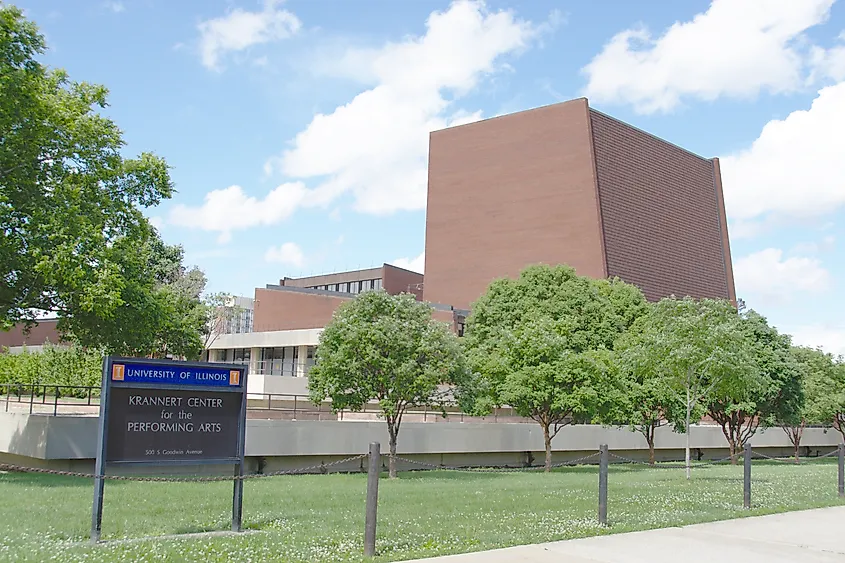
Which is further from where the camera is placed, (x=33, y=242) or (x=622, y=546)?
(x=33, y=242)

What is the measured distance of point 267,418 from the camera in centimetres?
2723

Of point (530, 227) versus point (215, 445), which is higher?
point (530, 227)

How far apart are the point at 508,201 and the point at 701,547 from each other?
67709 mm

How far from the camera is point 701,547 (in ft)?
34.2

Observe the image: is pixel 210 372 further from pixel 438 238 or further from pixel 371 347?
pixel 438 238

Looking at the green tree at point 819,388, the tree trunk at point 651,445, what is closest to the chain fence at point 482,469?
the tree trunk at point 651,445

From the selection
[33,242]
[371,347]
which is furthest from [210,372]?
[371,347]

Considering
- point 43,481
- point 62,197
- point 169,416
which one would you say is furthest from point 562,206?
point 169,416

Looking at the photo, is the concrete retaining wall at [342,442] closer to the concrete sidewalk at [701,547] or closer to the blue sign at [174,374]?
the blue sign at [174,374]

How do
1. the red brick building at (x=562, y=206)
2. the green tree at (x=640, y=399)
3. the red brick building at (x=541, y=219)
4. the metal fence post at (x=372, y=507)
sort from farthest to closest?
the red brick building at (x=562, y=206)
the red brick building at (x=541, y=219)
the green tree at (x=640, y=399)
the metal fence post at (x=372, y=507)

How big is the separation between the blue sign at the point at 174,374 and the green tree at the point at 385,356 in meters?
11.9

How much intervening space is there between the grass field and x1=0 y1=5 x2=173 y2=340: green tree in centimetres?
455

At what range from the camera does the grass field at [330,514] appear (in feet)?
30.7

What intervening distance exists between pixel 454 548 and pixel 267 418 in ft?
60.2
